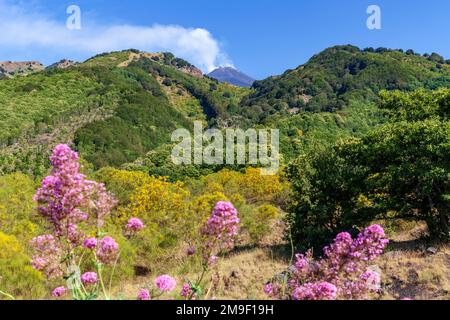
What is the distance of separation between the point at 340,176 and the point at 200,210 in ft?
32.5

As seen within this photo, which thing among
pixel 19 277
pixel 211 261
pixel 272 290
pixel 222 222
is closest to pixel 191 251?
pixel 211 261

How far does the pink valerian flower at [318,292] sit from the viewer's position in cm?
368

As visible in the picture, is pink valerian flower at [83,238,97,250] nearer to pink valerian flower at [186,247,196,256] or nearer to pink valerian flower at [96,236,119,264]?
pink valerian flower at [96,236,119,264]

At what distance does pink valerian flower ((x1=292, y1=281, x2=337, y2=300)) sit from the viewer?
368cm

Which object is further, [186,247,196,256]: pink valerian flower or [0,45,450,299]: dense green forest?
[186,247,196,256]: pink valerian flower

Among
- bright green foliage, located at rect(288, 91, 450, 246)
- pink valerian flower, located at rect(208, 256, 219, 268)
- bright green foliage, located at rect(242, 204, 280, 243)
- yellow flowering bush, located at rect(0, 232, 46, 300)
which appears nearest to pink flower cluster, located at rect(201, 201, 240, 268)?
pink valerian flower, located at rect(208, 256, 219, 268)

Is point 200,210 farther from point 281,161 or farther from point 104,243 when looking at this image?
point 281,161

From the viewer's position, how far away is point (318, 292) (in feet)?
12.3

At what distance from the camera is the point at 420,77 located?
139 m

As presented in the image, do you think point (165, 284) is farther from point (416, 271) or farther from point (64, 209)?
point (416, 271)

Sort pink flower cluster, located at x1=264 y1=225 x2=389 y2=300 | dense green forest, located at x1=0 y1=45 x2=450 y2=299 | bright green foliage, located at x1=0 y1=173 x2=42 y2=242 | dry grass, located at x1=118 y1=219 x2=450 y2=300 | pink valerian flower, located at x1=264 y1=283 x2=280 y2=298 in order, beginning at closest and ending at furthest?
1. pink flower cluster, located at x1=264 y1=225 x2=389 y2=300
2. dense green forest, located at x1=0 y1=45 x2=450 y2=299
3. pink valerian flower, located at x1=264 y1=283 x2=280 y2=298
4. dry grass, located at x1=118 y1=219 x2=450 y2=300
5. bright green foliage, located at x1=0 y1=173 x2=42 y2=242

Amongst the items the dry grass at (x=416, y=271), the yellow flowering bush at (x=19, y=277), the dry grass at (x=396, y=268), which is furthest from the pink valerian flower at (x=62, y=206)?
the yellow flowering bush at (x=19, y=277)

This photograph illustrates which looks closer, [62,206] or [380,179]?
[62,206]

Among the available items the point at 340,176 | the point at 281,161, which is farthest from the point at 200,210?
the point at 281,161
